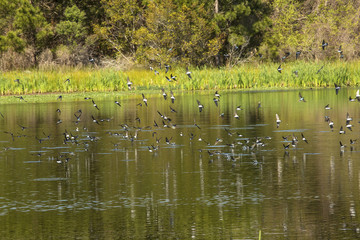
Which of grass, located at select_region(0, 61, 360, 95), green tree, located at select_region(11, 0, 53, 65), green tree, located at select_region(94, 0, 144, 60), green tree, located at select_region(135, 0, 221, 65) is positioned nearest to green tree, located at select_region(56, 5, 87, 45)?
green tree, located at select_region(11, 0, 53, 65)

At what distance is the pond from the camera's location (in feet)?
36.3

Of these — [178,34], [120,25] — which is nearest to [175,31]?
[178,34]

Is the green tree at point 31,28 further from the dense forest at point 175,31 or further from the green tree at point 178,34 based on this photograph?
the green tree at point 178,34

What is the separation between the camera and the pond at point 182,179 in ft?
36.3

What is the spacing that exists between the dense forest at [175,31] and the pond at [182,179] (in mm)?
32010

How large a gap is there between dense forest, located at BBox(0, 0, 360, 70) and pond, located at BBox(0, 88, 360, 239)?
105ft

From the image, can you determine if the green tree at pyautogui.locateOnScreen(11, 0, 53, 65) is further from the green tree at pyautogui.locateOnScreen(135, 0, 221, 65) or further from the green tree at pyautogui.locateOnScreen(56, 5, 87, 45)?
the green tree at pyautogui.locateOnScreen(135, 0, 221, 65)

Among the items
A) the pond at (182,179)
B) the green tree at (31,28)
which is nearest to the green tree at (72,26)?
the green tree at (31,28)

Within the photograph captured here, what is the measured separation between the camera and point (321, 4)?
216 ft

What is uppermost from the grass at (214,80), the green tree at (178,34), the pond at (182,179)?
the green tree at (178,34)

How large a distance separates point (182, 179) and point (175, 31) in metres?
45.9

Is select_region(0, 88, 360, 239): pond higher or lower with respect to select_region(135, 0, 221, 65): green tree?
lower

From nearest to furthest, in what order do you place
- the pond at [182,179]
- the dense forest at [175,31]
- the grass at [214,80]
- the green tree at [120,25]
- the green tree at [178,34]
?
the pond at [182,179]
the grass at [214,80]
the green tree at [178,34]
the dense forest at [175,31]
the green tree at [120,25]

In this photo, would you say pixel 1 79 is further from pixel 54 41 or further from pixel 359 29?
pixel 359 29
